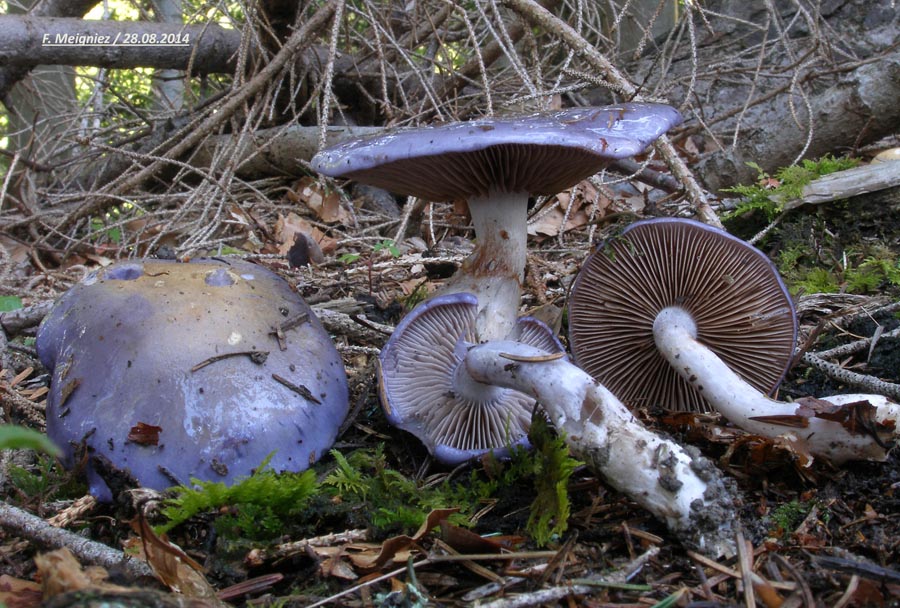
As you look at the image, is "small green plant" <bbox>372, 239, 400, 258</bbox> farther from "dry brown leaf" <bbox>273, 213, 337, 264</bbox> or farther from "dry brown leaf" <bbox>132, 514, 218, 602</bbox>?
"dry brown leaf" <bbox>132, 514, 218, 602</bbox>

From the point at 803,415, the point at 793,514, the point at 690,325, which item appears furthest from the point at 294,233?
the point at 793,514

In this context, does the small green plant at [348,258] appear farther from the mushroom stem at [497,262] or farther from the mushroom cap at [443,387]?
the mushroom cap at [443,387]

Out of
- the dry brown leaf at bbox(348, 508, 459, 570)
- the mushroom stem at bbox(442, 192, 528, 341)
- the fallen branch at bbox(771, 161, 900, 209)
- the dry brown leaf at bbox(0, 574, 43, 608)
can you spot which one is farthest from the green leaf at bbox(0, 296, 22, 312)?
the fallen branch at bbox(771, 161, 900, 209)

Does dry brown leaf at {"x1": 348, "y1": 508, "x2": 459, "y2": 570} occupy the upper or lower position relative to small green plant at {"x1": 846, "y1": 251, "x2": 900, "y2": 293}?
lower

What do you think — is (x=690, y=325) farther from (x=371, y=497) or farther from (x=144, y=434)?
(x=144, y=434)

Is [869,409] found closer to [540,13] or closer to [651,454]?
[651,454]

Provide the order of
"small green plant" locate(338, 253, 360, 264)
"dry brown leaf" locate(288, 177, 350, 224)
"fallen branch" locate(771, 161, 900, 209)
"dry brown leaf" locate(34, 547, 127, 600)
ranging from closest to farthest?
"dry brown leaf" locate(34, 547, 127, 600) → "fallen branch" locate(771, 161, 900, 209) → "small green plant" locate(338, 253, 360, 264) → "dry brown leaf" locate(288, 177, 350, 224)

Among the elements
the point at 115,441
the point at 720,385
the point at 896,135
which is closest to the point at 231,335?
the point at 115,441
